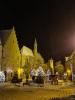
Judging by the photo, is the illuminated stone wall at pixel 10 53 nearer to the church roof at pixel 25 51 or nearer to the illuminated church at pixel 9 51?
the illuminated church at pixel 9 51

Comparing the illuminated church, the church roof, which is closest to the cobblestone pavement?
the illuminated church

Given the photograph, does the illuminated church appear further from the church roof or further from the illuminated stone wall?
the church roof

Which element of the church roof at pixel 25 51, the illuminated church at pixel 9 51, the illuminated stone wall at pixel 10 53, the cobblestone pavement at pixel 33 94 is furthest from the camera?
the church roof at pixel 25 51

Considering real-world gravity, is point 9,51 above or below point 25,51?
below

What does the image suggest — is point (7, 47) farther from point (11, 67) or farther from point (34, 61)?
point (34, 61)

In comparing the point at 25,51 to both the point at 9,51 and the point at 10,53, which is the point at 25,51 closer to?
the point at 9,51

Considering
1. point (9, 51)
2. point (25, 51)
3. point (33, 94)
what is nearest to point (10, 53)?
point (9, 51)

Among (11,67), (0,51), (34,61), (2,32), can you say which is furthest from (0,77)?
(34,61)

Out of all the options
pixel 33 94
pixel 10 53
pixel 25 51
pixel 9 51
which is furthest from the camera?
pixel 25 51

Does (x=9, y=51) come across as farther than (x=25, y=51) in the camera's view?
No

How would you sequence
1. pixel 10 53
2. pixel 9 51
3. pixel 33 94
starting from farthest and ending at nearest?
pixel 9 51, pixel 10 53, pixel 33 94

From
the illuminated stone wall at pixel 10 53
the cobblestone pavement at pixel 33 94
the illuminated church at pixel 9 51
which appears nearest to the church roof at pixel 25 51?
the illuminated church at pixel 9 51

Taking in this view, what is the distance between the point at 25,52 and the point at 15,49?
35.6m

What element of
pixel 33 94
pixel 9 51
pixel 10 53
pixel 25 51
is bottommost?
pixel 33 94
